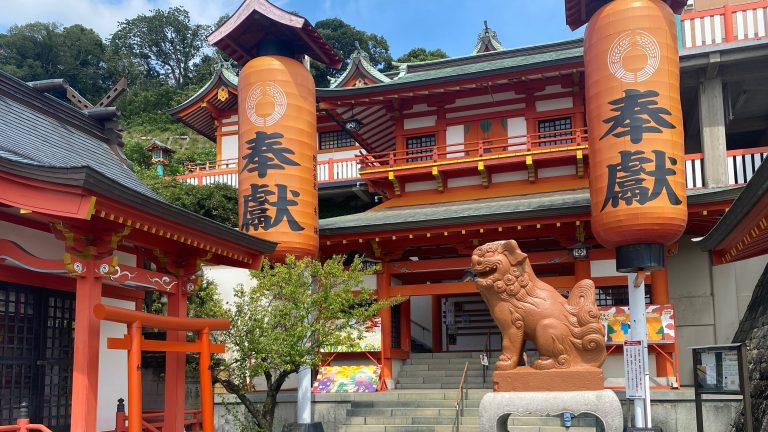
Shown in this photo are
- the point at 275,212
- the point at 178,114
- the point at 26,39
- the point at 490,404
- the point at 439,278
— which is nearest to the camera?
the point at 490,404

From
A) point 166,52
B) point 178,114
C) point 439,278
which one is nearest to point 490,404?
point 439,278

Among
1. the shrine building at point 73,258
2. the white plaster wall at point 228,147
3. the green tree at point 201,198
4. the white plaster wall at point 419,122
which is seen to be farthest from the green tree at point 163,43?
the shrine building at point 73,258

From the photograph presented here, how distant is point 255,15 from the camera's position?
15.2 m

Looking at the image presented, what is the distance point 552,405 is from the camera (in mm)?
9172

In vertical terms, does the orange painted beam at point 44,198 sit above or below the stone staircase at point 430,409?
above

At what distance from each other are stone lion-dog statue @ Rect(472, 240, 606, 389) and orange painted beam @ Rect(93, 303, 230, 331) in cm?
383

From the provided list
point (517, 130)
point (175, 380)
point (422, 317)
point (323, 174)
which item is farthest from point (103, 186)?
point (323, 174)

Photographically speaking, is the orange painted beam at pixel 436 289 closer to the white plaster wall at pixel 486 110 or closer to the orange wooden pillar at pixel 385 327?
the orange wooden pillar at pixel 385 327

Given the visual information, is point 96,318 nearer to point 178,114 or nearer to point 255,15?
point 255,15

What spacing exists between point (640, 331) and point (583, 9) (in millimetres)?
6309

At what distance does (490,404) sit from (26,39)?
52.2 meters

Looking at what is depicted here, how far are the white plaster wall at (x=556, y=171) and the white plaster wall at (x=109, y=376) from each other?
447 inches

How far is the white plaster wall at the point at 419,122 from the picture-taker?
2042 centimetres

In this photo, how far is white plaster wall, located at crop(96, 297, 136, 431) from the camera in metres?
10.9
